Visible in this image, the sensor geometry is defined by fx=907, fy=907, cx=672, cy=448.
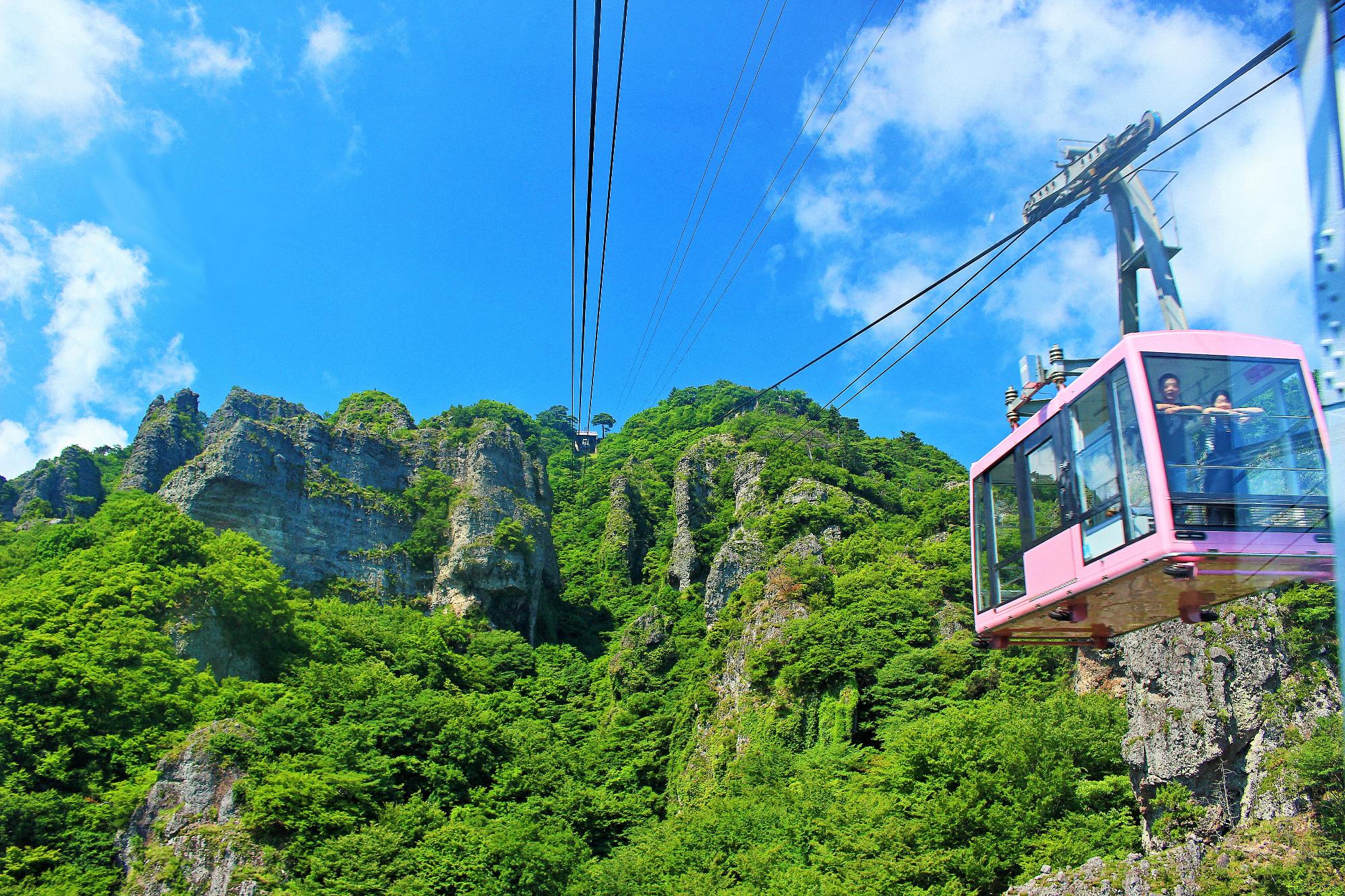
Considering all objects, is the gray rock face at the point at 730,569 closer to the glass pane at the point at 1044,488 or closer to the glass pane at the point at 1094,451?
the glass pane at the point at 1044,488

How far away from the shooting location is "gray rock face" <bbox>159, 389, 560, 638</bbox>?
5294cm

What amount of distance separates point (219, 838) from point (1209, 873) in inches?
1088

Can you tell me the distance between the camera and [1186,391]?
8.91 metres

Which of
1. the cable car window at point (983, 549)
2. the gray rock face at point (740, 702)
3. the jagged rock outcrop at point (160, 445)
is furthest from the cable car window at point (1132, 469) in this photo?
the jagged rock outcrop at point (160, 445)

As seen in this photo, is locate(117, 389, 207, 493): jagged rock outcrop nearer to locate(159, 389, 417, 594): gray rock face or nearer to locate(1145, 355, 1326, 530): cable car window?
locate(159, 389, 417, 594): gray rock face

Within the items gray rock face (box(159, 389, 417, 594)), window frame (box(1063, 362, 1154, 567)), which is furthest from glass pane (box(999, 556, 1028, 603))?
gray rock face (box(159, 389, 417, 594))

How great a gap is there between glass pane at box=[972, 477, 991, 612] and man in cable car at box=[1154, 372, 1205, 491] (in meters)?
3.82

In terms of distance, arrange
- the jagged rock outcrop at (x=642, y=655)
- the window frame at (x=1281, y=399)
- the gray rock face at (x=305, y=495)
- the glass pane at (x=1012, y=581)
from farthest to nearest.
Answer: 1. the gray rock face at (x=305, y=495)
2. the jagged rock outcrop at (x=642, y=655)
3. the glass pane at (x=1012, y=581)
4. the window frame at (x=1281, y=399)

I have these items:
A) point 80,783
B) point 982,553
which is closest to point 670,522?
point 80,783

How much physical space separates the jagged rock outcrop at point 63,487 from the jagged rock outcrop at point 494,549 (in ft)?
88.1

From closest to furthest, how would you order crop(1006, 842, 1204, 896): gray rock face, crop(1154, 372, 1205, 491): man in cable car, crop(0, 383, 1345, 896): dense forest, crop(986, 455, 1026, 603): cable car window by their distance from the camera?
→ crop(1154, 372, 1205, 491): man in cable car, crop(986, 455, 1026, 603): cable car window, crop(1006, 842, 1204, 896): gray rock face, crop(0, 383, 1345, 896): dense forest

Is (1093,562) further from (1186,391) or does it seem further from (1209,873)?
(1209,873)

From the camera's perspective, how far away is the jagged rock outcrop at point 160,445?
60500 mm

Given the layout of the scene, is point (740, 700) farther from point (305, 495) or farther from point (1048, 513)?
point (1048, 513)
